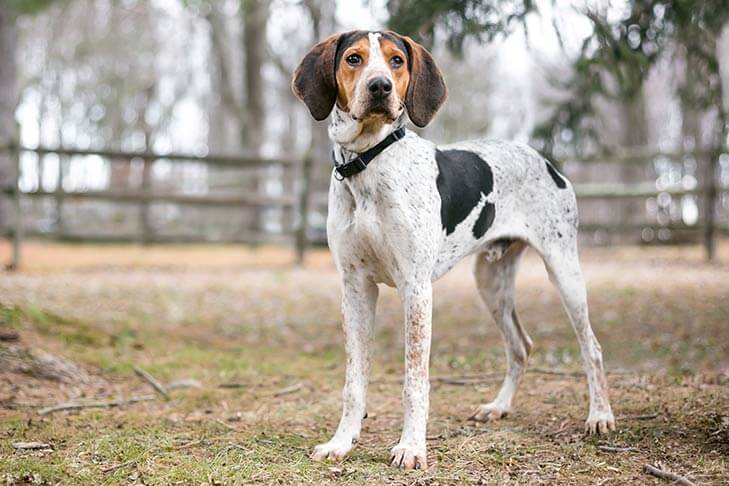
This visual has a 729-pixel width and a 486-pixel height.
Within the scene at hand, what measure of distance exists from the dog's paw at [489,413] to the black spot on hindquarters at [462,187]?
3.26 ft

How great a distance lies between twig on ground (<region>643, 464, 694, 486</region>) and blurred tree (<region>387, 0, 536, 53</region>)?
3.69 m

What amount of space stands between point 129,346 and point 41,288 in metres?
3.47

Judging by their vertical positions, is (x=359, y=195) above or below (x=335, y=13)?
below

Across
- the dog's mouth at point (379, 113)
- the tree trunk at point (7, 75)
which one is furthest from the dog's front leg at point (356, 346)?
the tree trunk at point (7, 75)

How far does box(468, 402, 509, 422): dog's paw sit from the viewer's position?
4.25m

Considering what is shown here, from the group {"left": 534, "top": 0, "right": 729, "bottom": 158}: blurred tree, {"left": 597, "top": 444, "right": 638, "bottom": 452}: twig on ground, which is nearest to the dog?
{"left": 597, "top": 444, "right": 638, "bottom": 452}: twig on ground

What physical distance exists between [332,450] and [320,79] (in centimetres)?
170

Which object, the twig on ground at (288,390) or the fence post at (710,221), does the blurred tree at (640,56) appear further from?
the fence post at (710,221)

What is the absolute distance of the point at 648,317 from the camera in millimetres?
7621

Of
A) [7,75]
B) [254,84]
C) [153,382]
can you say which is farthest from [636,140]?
[153,382]

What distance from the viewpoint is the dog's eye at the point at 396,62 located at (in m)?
3.40

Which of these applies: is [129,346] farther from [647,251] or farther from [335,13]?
[335,13]

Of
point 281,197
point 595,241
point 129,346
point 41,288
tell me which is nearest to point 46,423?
point 129,346

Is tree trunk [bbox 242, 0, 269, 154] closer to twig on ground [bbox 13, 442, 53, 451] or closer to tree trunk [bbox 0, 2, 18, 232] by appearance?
tree trunk [bbox 0, 2, 18, 232]
